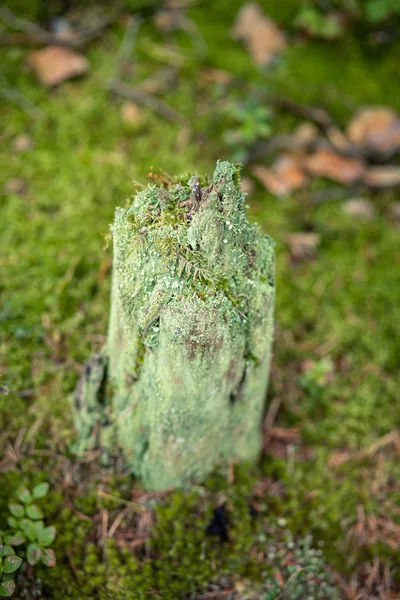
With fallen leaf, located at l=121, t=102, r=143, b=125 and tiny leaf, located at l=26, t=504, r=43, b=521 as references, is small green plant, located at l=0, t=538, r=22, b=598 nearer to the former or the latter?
tiny leaf, located at l=26, t=504, r=43, b=521

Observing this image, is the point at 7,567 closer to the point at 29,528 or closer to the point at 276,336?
the point at 29,528

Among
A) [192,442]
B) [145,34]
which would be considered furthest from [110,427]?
A: [145,34]

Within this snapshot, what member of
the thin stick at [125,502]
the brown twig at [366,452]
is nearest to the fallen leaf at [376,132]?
the brown twig at [366,452]

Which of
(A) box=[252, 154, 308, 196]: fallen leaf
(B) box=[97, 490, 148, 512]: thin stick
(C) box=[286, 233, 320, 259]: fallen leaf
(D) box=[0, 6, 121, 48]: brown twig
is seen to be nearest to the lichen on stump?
(B) box=[97, 490, 148, 512]: thin stick

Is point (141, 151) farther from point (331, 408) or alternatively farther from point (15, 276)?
point (331, 408)

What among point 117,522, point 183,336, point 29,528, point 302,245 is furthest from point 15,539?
point 302,245

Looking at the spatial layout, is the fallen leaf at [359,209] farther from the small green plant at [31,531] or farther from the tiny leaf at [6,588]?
the tiny leaf at [6,588]
